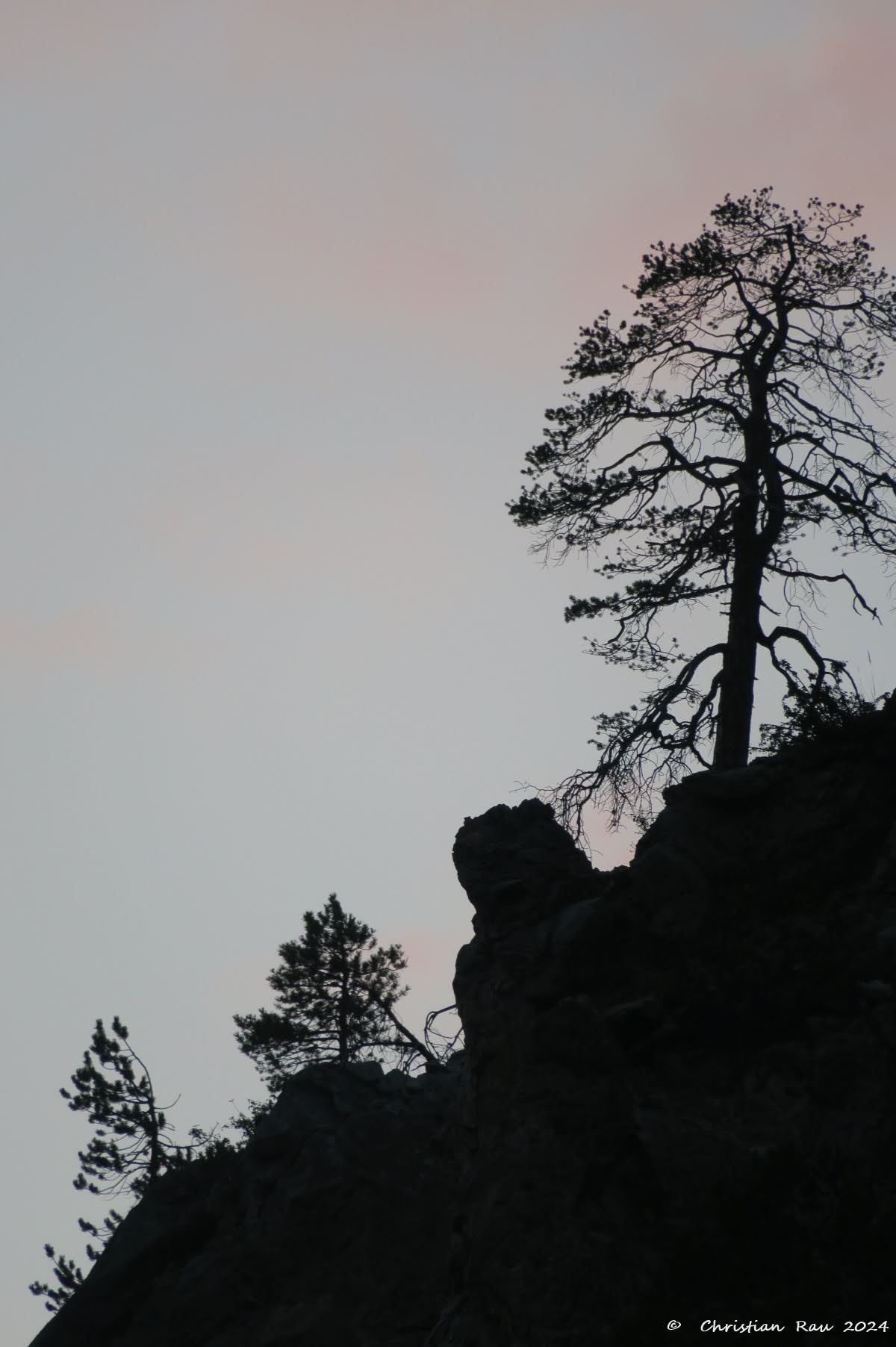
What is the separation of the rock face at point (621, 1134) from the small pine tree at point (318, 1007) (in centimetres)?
915

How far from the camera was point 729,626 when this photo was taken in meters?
20.5

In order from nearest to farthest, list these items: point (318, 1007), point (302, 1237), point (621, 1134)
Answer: point (621, 1134) → point (302, 1237) → point (318, 1007)

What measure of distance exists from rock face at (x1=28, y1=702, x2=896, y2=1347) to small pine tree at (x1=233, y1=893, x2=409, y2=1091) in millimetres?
9151

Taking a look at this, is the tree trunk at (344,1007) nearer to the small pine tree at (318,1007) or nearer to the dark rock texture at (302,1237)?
the small pine tree at (318,1007)

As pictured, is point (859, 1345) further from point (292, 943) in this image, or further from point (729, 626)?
point (292, 943)

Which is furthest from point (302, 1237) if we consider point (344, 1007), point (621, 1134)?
point (344, 1007)

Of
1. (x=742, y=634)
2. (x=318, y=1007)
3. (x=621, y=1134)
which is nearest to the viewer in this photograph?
(x=621, y=1134)

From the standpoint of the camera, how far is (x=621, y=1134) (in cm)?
1283

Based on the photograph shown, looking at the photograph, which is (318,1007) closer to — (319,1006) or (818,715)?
(319,1006)

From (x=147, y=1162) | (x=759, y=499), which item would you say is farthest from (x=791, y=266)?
(x=147, y=1162)

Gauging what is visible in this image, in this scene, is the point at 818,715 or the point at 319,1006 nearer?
the point at 818,715

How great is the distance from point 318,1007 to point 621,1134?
1586 centimetres

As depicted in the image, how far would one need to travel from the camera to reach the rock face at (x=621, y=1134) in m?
11.7

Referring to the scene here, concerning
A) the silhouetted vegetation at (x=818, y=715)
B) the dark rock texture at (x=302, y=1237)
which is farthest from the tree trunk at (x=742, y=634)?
the dark rock texture at (x=302, y=1237)
